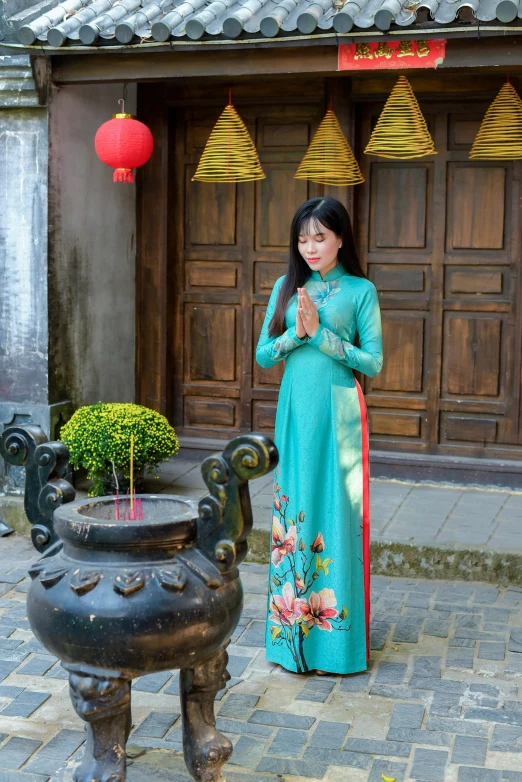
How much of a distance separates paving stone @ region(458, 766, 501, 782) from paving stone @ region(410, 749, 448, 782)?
7 centimetres

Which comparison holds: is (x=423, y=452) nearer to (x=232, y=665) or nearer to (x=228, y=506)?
(x=232, y=665)

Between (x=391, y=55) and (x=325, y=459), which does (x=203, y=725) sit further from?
(x=391, y=55)

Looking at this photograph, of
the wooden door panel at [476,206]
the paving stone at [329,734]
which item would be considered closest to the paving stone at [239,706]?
the paving stone at [329,734]

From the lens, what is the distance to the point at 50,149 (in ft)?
23.4

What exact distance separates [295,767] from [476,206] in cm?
489

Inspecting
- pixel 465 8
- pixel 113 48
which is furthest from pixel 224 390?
pixel 465 8

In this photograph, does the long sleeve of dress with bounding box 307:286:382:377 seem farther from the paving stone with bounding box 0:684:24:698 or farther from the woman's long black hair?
the paving stone with bounding box 0:684:24:698

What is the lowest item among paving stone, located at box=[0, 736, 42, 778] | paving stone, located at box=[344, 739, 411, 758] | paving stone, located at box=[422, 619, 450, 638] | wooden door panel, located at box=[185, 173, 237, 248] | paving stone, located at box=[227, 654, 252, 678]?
paving stone, located at box=[0, 736, 42, 778]

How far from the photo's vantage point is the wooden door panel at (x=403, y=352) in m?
7.89

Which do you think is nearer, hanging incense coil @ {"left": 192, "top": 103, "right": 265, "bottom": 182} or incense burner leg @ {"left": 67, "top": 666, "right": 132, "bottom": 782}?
incense burner leg @ {"left": 67, "top": 666, "right": 132, "bottom": 782}

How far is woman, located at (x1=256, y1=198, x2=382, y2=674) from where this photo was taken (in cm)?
482

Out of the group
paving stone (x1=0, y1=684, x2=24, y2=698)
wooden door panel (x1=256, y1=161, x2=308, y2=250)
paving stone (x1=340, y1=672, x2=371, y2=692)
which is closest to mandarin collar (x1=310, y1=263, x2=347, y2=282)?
paving stone (x1=340, y1=672, x2=371, y2=692)

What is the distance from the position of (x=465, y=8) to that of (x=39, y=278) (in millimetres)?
3353

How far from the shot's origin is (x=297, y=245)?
4.85 metres
